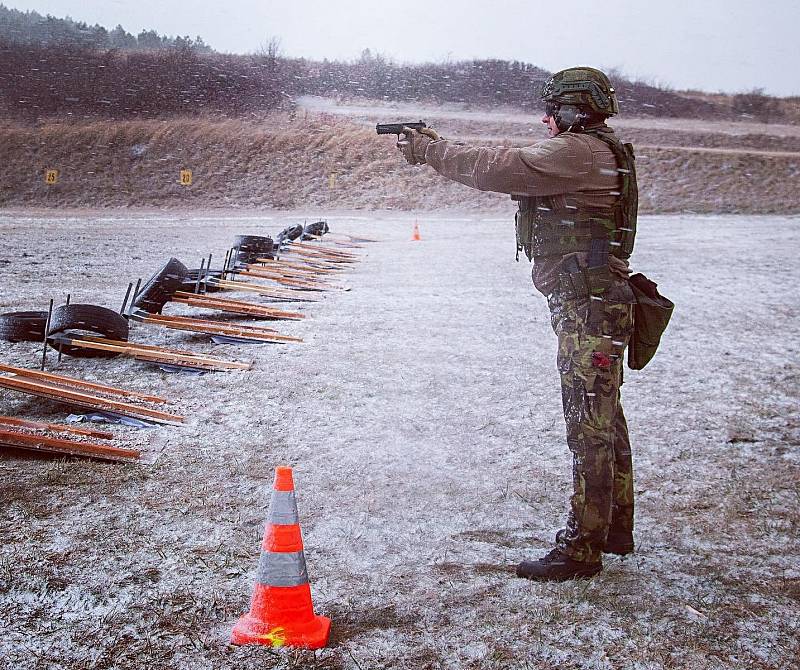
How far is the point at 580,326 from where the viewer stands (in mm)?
3258

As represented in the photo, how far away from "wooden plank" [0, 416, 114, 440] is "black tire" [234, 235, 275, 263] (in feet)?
24.8

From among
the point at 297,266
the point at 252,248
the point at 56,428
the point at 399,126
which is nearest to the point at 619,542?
the point at 399,126

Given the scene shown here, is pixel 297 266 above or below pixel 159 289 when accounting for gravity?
below

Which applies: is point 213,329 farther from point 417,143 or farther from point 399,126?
Answer: point 417,143

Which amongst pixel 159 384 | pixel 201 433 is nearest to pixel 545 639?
pixel 201 433

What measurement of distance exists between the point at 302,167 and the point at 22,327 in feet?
94.6

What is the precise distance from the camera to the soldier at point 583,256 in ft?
10.4

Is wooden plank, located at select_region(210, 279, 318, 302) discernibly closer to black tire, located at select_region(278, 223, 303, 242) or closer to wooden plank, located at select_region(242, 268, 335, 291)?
wooden plank, located at select_region(242, 268, 335, 291)

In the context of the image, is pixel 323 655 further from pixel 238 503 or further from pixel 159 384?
pixel 159 384

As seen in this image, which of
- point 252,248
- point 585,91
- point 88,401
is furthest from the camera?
point 252,248

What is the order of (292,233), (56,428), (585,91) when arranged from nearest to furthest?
(585,91), (56,428), (292,233)

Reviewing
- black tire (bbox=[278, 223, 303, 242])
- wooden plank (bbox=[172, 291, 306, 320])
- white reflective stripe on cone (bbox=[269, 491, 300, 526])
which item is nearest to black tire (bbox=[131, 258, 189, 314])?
wooden plank (bbox=[172, 291, 306, 320])

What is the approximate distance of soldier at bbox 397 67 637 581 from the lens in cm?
318

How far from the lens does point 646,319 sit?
3361 mm
